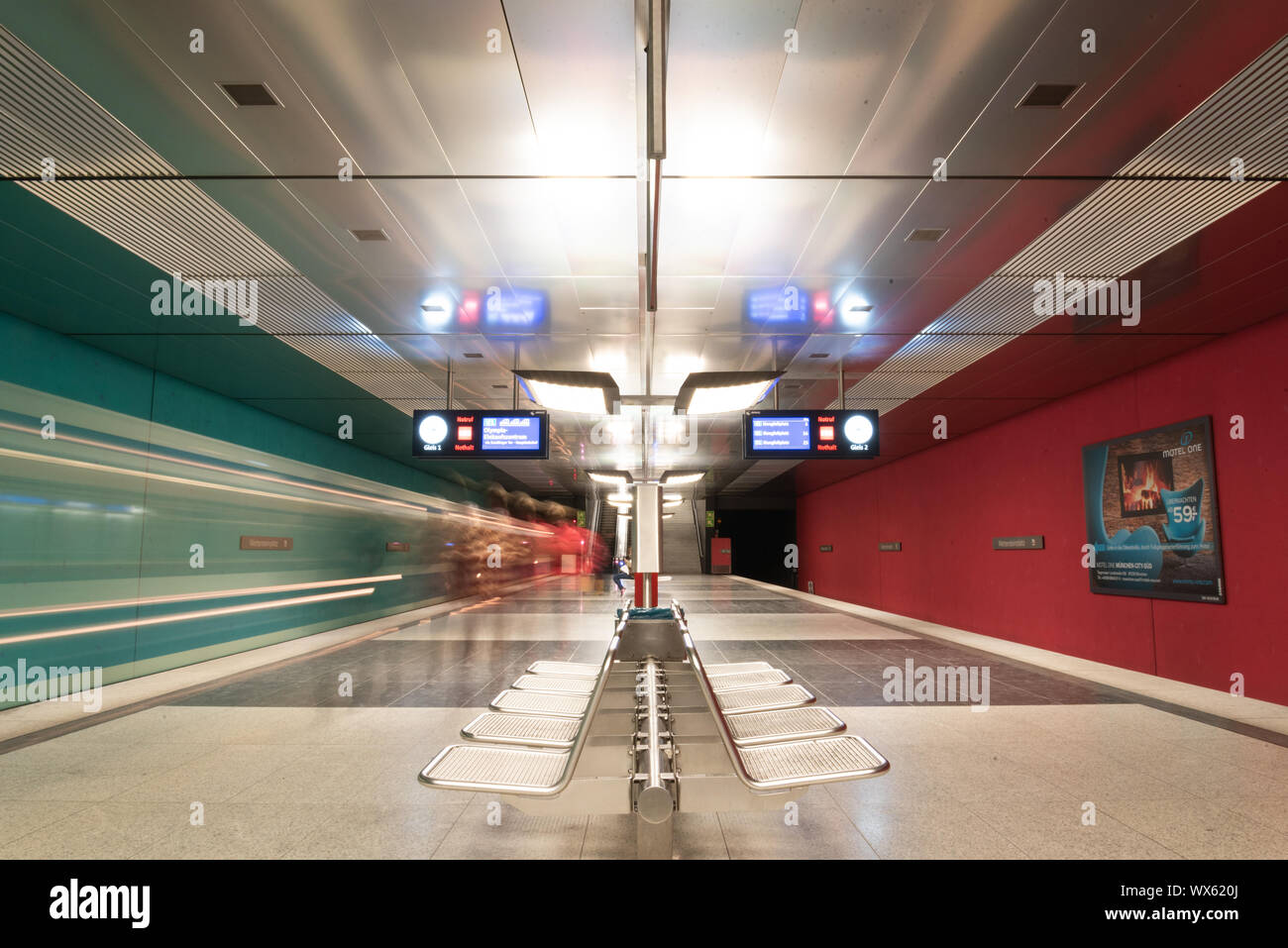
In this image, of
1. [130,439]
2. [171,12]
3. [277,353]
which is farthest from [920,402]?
[130,439]

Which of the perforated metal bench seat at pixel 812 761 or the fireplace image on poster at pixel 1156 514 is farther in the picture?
the fireplace image on poster at pixel 1156 514

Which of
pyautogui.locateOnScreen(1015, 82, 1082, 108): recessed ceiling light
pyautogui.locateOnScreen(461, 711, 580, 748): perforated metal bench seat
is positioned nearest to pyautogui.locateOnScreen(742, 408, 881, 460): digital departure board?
pyautogui.locateOnScreen(1015, 82, 1082, 108): recessed ceiling light

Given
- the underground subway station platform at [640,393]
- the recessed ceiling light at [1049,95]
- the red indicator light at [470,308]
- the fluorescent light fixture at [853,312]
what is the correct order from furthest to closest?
the fluorescent light fixture at [853,312] < the red indicator light at [470,308] < the recessed ceiling light at [1049,95] < the underground subway station platform at [640,393]

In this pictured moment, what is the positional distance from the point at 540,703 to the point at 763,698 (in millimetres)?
1212

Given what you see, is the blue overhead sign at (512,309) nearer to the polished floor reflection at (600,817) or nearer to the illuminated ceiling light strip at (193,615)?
the polished floor reflection at (600,817)

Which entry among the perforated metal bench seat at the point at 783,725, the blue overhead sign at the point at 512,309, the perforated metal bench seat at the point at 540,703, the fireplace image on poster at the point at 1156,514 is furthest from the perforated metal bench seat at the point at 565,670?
the fireplace image on poster at the point at 1156,514

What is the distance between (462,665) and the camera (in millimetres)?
6828

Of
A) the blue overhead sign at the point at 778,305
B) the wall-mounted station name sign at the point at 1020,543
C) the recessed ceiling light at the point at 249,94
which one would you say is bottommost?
the wall-mounted station name sign at the point at 1020,543

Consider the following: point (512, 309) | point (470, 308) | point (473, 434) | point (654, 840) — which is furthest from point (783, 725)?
point (473, 434)

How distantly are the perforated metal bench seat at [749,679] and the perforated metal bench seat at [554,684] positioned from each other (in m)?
0.77

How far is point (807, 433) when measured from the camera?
7.19 m

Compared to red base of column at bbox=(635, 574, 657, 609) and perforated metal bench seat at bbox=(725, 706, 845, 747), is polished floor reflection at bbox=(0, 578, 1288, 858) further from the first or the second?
red base of column at bbox=(635, 574, 657, 609)

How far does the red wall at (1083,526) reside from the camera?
214 inches

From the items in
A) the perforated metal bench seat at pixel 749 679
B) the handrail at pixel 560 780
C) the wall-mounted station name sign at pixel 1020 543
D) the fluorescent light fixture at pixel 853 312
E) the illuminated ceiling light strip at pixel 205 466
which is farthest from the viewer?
the wall-mounted station name sign at pixel 1020 543
